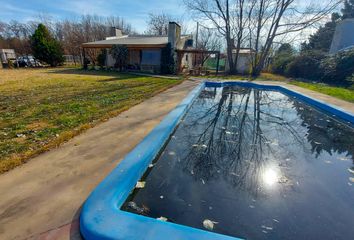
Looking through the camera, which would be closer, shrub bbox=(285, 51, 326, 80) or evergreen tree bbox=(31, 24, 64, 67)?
shrub bbox=(285, 51, 326, 80)

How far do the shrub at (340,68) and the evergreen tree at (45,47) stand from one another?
24.4 metres

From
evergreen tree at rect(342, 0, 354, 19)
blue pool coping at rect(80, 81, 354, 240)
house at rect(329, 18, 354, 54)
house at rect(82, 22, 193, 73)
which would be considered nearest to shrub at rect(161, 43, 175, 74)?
house at rect(82, 22, 193, 73)

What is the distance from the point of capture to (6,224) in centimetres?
171

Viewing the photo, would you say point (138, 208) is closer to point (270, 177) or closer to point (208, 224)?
point (208, 224)

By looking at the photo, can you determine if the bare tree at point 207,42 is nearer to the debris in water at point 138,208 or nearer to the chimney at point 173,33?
the chimney at point 173,33

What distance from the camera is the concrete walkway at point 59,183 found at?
1.70m

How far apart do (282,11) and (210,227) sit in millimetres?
19552

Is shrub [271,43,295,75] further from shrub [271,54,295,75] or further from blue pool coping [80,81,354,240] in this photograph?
blue pool coping [80,81,354,240]

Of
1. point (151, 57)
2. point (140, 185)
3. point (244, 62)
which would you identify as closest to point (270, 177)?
point (140, 185)

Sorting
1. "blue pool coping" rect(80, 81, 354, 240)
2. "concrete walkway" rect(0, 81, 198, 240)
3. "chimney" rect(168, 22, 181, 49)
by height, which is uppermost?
"chimney" rect(168, 22, 181, 49)

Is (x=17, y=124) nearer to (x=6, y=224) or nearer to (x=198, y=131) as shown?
(x=6, y=224)

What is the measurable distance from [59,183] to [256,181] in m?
2.47

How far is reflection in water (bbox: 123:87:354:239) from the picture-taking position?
2.04m

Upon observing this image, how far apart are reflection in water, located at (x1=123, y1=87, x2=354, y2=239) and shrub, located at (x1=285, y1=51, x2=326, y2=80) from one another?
1291cm
